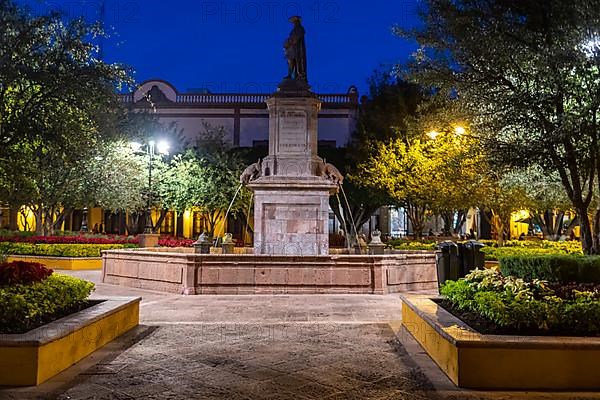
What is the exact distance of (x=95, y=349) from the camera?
7.36m

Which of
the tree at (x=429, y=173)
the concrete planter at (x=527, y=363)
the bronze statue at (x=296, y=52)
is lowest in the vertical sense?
the concrete planter at (x=527, y=363)

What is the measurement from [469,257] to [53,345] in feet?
23.4

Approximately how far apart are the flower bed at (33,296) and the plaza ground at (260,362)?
2.45ft

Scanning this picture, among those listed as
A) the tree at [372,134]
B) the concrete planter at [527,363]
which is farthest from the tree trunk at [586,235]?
the tree at [372,134]

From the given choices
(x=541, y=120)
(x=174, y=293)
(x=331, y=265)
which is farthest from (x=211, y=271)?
(x=541, y=120)

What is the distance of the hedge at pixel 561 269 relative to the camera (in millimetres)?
7949

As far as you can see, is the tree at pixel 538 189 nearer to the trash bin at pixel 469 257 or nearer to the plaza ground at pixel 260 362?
the trash bin at pixel 469 257

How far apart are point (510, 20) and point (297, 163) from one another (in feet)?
27.3

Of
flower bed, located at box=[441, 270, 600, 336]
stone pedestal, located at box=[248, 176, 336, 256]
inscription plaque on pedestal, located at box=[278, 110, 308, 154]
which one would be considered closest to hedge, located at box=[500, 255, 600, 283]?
flower bed, located at box=[441, 270, 600, 336]

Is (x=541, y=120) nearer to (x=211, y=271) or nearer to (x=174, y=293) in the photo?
(x=211, y=271)

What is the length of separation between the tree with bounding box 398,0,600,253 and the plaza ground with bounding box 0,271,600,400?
4.53 meters

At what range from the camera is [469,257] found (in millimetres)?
10344

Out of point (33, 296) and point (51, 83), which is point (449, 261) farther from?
point (51, 83)

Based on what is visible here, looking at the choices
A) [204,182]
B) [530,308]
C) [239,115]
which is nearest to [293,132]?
[530,308]
